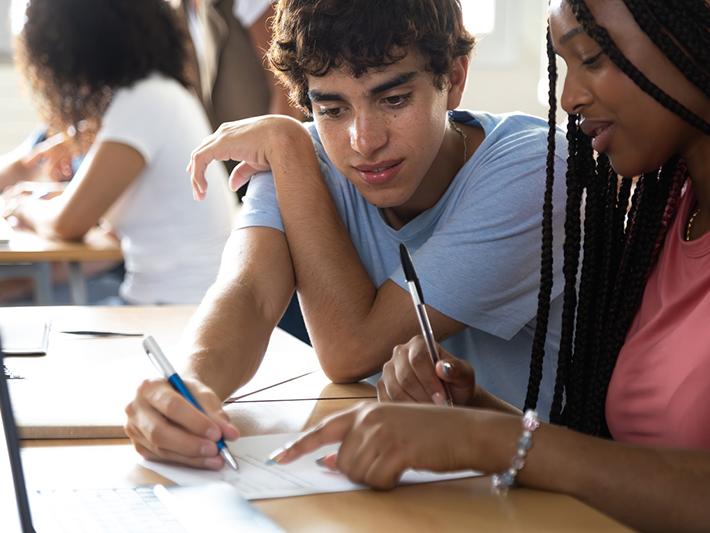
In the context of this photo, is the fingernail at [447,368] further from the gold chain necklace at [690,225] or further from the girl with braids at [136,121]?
the girl with braids at [136,121]

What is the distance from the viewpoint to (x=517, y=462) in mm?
1042

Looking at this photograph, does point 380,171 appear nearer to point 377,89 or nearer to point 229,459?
point 377,89

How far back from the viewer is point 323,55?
5.26 ft

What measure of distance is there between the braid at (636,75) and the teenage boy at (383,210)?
34cm

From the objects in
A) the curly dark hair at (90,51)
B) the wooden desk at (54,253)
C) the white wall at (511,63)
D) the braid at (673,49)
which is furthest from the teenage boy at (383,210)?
the white wall at (511,63)

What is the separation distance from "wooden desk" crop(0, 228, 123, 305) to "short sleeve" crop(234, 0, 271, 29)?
1064 millimetres

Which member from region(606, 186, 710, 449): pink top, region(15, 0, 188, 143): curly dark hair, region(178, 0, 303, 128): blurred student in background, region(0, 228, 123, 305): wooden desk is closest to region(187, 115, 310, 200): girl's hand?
region(606, 186, 710, 449): pink top

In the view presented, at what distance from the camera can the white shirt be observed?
3035mm

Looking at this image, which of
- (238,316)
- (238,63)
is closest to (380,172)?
(238,316)

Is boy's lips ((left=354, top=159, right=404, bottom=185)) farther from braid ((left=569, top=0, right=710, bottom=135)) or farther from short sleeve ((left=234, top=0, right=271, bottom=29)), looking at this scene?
short sleeve ((left=234, top=0, right=271, bottom=29))

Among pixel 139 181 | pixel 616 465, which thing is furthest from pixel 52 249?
pixel 616 465

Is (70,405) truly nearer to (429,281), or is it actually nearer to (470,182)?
(429,281)

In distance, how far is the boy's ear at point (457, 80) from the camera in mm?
1734

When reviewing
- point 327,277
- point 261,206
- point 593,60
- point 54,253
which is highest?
point 593,60
